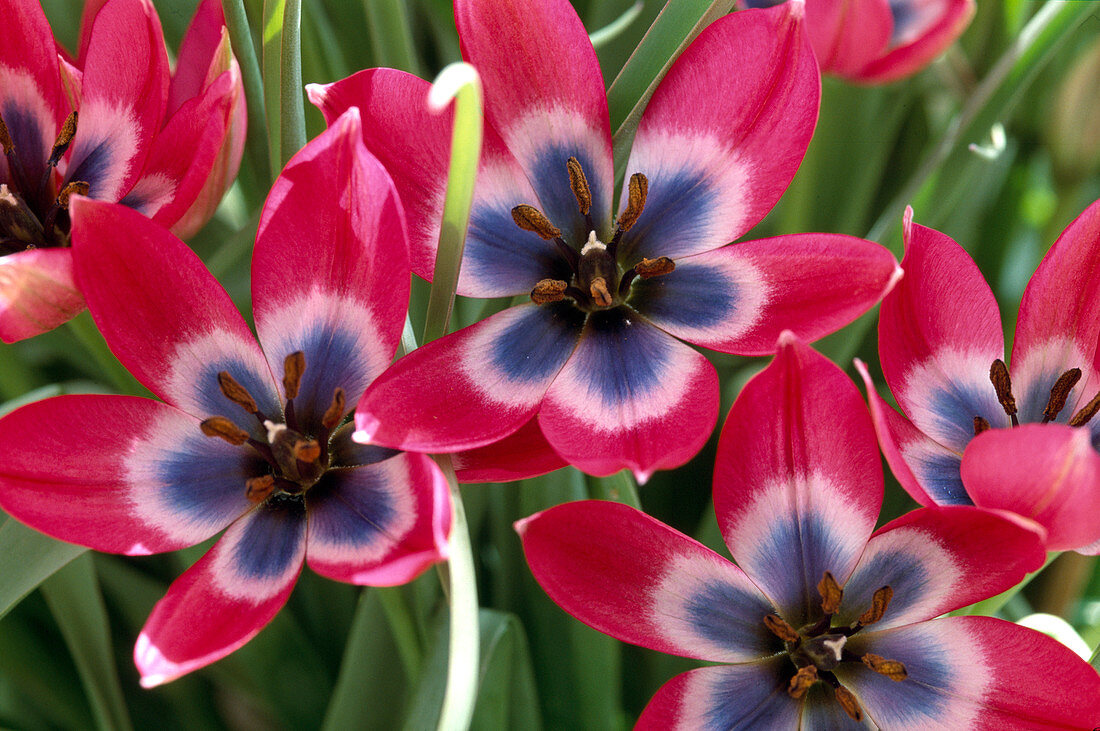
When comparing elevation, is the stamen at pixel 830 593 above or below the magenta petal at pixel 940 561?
below

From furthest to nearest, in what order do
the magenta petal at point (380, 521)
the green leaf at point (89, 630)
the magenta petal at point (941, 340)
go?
the green leaf at point (89, 630)
the magenta petal at point (941, 340)
the magenta petal at point (380, 521)

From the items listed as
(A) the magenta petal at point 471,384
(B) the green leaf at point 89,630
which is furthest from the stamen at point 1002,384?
(B) the green leaf at point 89,630

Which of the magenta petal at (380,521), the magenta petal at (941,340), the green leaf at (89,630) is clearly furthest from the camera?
the green leaf at (89,630)

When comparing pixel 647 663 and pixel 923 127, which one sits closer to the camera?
pixel 647 663

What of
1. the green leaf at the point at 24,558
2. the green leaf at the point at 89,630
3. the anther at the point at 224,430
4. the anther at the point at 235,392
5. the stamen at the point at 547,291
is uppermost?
the stamen at the point at 547,291

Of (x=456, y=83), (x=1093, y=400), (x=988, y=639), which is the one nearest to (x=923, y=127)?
(x=1093, y=400)

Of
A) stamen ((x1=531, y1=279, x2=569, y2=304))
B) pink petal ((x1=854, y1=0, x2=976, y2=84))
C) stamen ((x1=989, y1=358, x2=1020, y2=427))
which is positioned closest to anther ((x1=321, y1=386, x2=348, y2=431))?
stamen ((x1=531, y1=279, x2=569, y2=304))

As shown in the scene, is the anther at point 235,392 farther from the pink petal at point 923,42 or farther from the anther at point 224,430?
the pink petal at point 923,42

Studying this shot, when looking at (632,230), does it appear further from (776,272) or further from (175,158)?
(175,158)
